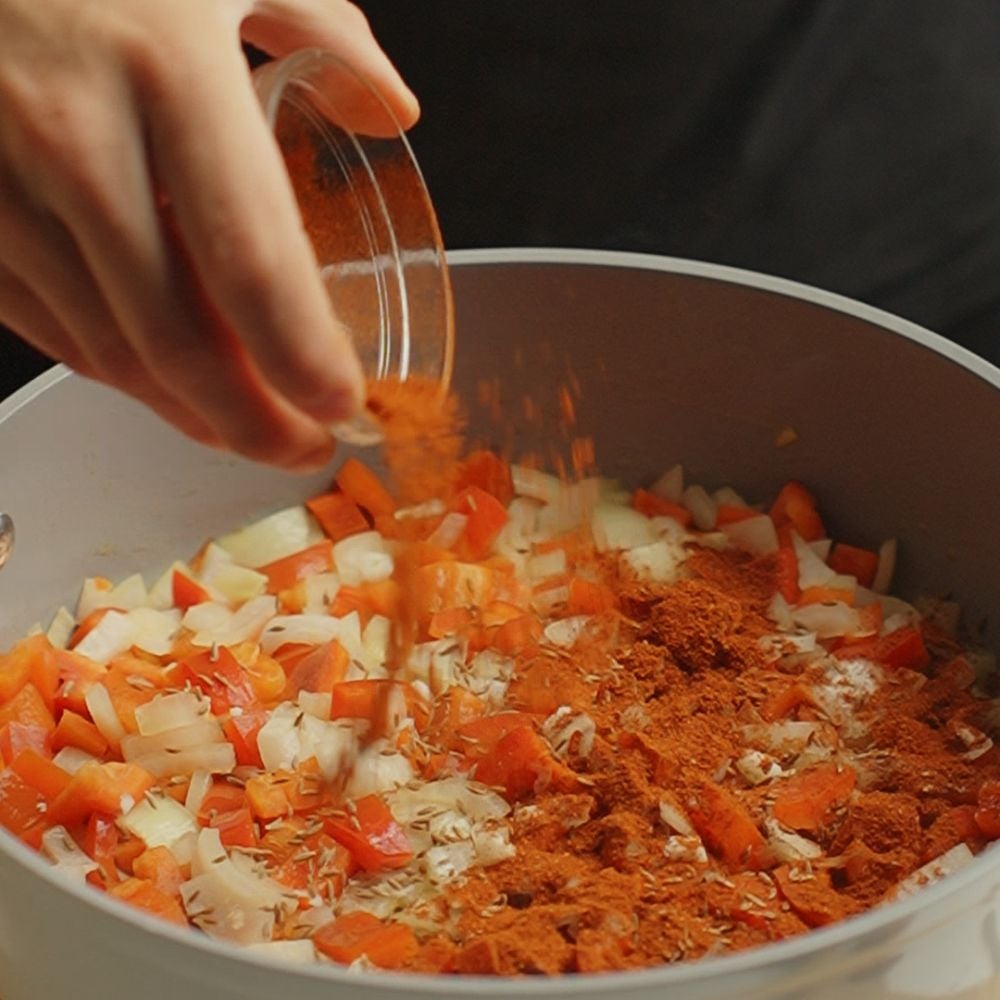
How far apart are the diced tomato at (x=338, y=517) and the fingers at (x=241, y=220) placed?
3.11 feet

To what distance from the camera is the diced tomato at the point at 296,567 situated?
1698 mm

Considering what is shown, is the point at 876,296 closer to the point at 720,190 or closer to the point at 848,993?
the point at 720,190

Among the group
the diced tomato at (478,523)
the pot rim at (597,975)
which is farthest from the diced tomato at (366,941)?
the diced tomato at (478,523)

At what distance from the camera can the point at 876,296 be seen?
2.01 m

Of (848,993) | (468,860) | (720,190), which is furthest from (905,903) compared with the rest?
(720,190)

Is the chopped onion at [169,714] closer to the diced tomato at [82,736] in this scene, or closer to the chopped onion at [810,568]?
the diced tomato at [82,736]

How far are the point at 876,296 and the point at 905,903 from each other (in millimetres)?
1244

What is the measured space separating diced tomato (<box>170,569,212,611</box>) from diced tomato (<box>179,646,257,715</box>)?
14 centimetres

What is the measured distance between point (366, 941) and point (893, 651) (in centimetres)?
66

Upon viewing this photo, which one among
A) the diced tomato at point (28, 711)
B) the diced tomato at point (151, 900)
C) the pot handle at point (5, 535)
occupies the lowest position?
the diced tomato at point (151, 900)

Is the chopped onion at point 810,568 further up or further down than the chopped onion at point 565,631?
further up

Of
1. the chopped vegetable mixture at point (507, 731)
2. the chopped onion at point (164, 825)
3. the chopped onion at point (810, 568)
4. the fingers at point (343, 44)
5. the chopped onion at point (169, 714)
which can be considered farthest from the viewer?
the chopped onion at point (810, 568)

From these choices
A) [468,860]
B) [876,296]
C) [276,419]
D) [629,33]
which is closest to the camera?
[276,419]

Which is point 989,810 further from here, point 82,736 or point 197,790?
point 82,736
